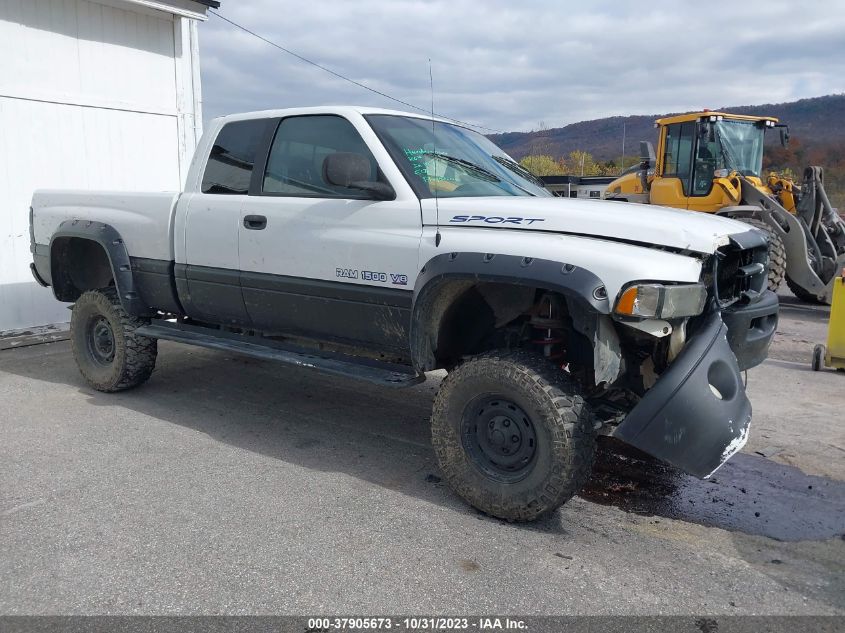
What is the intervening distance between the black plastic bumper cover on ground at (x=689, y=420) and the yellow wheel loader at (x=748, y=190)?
811cm

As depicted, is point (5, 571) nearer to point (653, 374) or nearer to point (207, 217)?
point (207, 217)

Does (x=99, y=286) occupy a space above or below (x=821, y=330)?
above

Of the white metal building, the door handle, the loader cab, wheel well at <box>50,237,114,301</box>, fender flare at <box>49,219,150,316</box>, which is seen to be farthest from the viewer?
the loader cab

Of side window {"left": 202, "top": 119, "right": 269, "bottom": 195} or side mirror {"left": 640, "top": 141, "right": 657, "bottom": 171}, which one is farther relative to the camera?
side mirror {"left": 640, "top": 141, "right": 657, "bottom": 171}

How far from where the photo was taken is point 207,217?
503 cm

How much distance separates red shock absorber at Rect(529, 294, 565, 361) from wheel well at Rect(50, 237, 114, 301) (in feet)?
12.8

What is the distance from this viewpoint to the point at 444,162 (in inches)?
173

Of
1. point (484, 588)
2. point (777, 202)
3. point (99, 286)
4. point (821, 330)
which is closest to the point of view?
point (484, 588)

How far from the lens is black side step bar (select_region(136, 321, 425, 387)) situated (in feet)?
13.8

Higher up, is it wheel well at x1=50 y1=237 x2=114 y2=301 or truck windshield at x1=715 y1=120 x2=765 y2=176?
truck windshield at x1=715 y1=120 x2=765 y2=176

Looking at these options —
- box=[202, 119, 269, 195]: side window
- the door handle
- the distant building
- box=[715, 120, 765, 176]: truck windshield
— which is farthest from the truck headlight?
the distant building

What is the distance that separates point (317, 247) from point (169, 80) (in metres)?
6.65

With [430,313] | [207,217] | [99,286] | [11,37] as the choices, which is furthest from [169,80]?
[430,313]

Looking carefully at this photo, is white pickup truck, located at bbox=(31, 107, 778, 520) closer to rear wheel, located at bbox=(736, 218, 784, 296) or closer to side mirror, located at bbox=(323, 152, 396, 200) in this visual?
side mirror, located at bbox=(323, 152, 396, 200)
